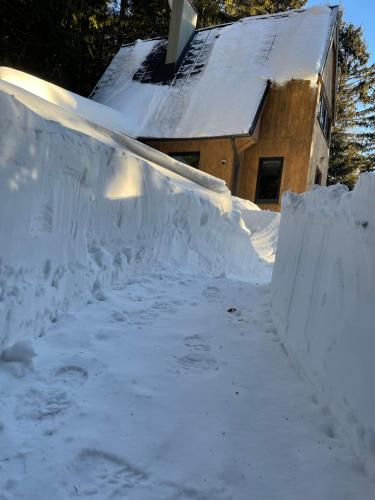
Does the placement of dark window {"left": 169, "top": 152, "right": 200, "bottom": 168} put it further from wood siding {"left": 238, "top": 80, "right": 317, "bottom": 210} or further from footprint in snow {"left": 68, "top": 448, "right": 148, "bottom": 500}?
footprint in snow {"left": 68, "top": 448, "right": 148, "bottom": 500}

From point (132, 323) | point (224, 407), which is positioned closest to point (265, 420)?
point (224, 407)

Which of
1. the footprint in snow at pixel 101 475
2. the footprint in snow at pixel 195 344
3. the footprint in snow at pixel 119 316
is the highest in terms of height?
the footprint in snow at pixel 119 316

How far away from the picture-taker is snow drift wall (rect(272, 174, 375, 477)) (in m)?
1.84

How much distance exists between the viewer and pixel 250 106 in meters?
12.6

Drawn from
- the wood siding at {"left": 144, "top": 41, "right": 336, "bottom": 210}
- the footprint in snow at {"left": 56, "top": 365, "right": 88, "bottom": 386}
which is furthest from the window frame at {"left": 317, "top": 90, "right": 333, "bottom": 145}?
the footprint in snow at {"left": 56, "top": 365, "right": 88, "bottom": 386}

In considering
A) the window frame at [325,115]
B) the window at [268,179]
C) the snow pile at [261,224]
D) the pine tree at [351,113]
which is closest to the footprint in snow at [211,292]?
the snow pile at [261,224]

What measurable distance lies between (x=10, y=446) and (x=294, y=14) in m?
16.0

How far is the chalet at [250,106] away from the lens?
12945 mm

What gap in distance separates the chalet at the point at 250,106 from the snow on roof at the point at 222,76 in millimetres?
33

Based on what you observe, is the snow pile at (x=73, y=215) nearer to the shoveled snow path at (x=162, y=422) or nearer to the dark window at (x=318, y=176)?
the shoveled snow path at (x=162, y=422)

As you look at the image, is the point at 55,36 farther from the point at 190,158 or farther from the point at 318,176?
the point at 318,176

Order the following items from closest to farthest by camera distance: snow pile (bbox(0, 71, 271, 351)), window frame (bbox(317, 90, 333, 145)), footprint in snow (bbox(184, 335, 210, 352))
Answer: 1. snow pile (bbox(0, 71, 271, 351))
2. footprint in snow (bbox(184, 335, 210, 352))
3. window frame (bbox(317, 90, 333, 145))

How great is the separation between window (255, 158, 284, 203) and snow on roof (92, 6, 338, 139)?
1.74m

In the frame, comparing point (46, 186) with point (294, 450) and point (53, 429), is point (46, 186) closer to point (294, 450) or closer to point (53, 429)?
point (53, 429)
